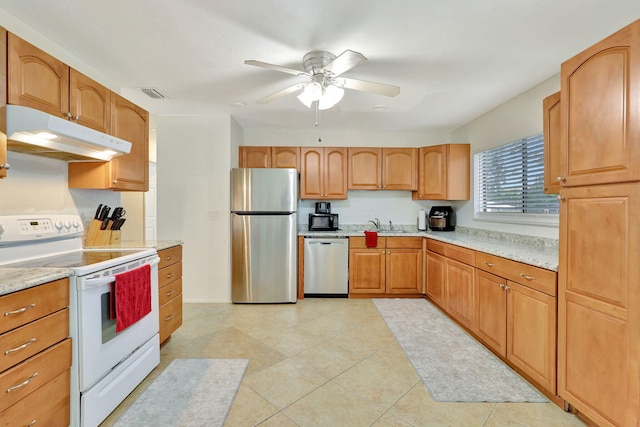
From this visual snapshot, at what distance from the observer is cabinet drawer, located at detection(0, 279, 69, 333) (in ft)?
3.75

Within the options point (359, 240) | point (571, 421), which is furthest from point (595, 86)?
point (359, 240)

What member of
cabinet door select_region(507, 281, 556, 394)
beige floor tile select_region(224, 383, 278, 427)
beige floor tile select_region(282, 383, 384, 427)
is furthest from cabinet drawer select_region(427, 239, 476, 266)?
beige floor tile select_region(224, 383, 278, 427)

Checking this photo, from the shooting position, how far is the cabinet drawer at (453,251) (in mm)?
2587

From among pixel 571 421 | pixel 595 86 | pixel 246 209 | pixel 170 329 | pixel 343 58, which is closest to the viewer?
pixel 595 86

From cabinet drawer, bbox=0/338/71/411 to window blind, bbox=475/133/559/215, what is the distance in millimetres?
3519

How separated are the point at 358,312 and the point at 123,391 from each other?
2.28 meters

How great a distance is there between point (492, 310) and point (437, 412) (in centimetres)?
101

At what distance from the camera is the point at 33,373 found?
124cm

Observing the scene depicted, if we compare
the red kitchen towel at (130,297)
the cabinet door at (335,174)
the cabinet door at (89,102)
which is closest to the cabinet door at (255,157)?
the cabinet door at (335,174)

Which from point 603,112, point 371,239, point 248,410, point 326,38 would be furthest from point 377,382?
point 326,38

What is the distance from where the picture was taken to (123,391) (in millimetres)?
1706

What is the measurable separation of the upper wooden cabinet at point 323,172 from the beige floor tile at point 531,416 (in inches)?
113

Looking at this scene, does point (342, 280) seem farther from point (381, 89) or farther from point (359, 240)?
point (381, 89)

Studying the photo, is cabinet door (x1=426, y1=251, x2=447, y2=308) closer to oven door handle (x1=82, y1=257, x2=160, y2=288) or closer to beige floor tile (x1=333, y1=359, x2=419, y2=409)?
beige floor tile (x1=333, y1=359, x2=419, y2=409)
